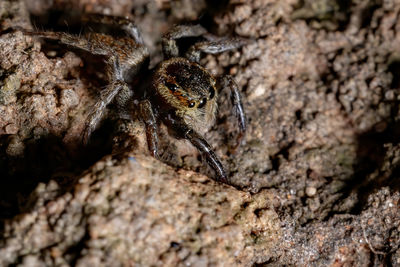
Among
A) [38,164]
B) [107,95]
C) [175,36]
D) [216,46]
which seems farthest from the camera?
[175,36]

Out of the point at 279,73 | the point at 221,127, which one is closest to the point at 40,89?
the point at 221,127

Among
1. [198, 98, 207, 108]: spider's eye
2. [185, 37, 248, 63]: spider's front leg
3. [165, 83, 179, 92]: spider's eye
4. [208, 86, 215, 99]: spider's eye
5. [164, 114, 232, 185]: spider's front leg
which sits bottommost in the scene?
[164, 114, 232, 185]: spider's front leg

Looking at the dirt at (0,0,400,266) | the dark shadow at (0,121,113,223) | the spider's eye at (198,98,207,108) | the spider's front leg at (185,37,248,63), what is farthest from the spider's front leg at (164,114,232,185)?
the spider's front leg at (185,37,248,63)

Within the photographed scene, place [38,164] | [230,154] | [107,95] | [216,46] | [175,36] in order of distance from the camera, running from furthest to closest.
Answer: [175,36] < [216,46] < [230,154] < [107,95] < [38,164]

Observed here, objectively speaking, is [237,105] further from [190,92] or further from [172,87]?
[172,87]

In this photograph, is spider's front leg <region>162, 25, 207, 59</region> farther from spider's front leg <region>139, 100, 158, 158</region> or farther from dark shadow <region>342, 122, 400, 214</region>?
dark shadow <region>342, 122, 400, 214</region>

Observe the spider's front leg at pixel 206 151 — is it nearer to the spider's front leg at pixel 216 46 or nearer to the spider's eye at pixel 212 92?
the spider's eye at pixel 212 92

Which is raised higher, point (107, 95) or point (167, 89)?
point (107, 95)

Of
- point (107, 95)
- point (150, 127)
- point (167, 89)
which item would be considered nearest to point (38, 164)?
point (107, 95)
